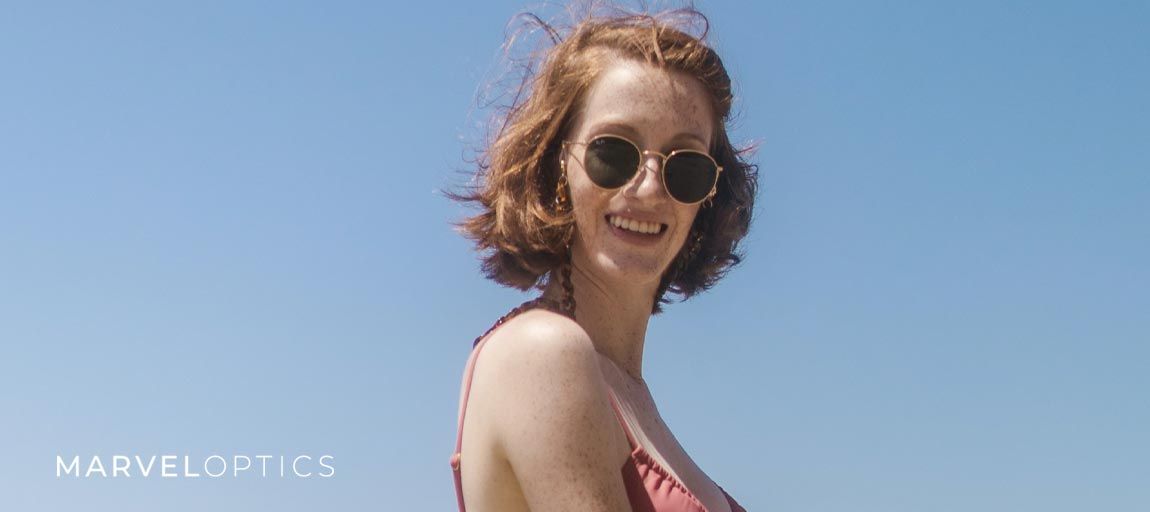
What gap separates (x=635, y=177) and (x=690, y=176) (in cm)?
18

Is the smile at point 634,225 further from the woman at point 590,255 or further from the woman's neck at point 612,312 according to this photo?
the woman's neck at point 612,312

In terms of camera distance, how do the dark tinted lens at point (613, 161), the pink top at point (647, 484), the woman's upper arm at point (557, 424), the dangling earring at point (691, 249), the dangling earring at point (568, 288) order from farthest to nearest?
1. the dangling earring at point (691, 249)
2. the dangling earring at point (568, 288)
3. the dark tinted lens at point (613, 161)
4. the pink top at point (647, 484)
5. the woman's upper arm at point (557, 424)

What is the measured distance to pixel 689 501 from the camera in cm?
412

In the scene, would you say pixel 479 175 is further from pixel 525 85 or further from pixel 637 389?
pixel 637 389

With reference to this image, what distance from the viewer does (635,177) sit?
432cm

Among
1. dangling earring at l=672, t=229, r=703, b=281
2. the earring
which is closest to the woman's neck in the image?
the earring

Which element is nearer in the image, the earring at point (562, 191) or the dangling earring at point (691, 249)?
the earring at point (562, 191)

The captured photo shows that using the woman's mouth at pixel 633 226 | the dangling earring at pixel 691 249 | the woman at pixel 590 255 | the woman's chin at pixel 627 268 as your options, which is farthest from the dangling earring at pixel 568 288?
the dangling earring at pixel 691 249

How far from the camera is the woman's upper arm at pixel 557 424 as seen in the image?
3.85 meters

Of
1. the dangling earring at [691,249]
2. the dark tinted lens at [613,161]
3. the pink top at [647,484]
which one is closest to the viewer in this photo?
the pink top at [647,484]

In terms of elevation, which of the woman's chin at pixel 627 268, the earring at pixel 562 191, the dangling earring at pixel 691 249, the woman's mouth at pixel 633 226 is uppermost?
the dangling earring at pixel 691 249

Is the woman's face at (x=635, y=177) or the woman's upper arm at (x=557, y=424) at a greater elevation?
the woman's face at (x=635, y=177)

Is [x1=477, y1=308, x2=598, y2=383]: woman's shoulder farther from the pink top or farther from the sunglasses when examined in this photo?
the sunglasses

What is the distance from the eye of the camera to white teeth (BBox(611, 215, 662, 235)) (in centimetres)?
437
